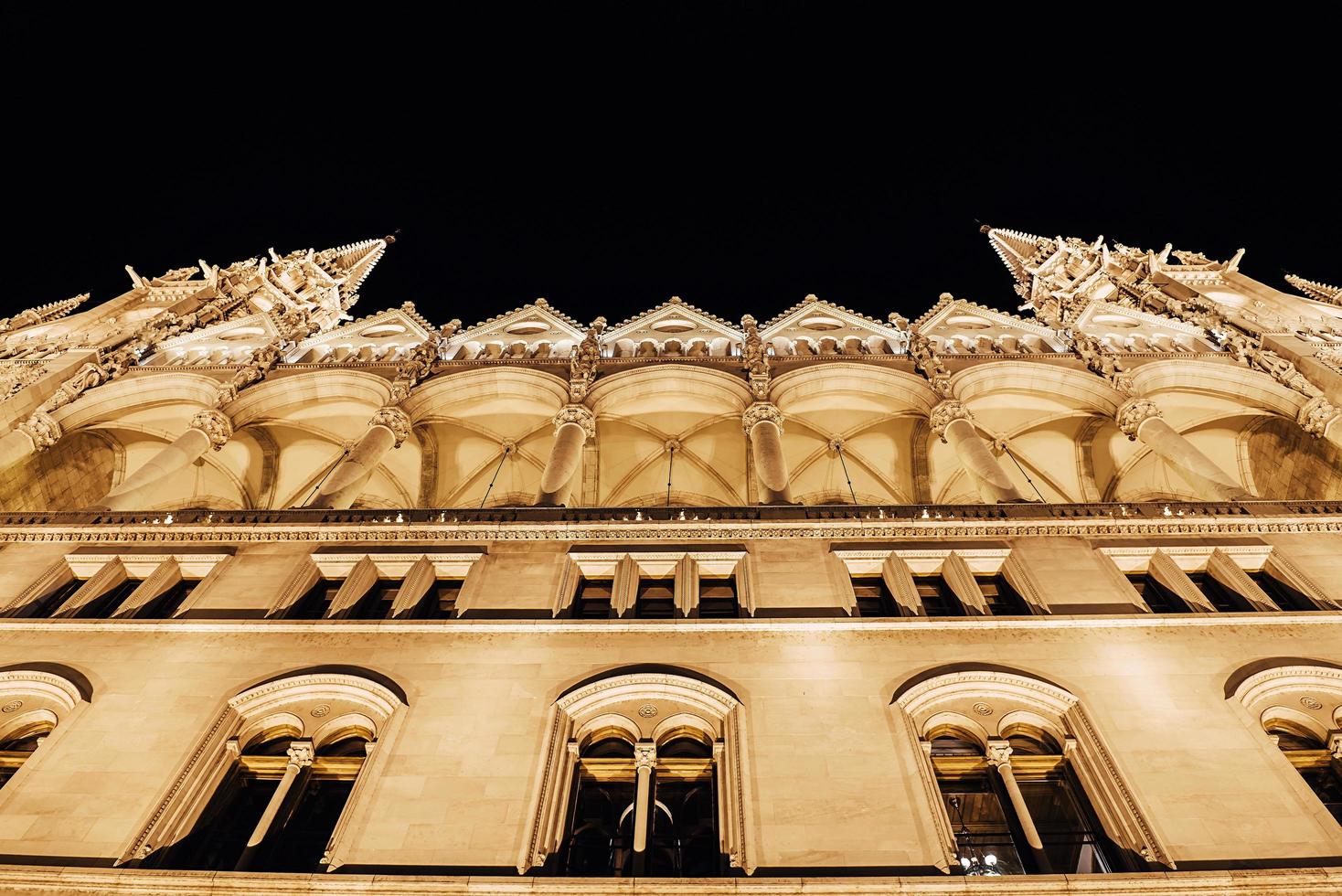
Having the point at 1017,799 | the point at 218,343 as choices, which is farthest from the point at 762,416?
the point at 218,343

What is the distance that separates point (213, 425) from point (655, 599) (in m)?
16.2

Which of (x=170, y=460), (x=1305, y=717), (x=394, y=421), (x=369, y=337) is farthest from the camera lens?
(x=369, y=337)

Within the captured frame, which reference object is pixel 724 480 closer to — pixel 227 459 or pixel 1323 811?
pixel 227 459

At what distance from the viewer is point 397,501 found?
2848 centimetres

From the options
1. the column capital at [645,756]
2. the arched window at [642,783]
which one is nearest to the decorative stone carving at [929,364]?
the arched window at [642,783]

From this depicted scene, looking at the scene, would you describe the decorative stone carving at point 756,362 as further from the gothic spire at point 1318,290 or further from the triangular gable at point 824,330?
the gothic spire at point 1318,290

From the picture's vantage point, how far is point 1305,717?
36.5ft

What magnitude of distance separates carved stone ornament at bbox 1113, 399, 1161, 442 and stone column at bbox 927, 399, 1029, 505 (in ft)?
14.1

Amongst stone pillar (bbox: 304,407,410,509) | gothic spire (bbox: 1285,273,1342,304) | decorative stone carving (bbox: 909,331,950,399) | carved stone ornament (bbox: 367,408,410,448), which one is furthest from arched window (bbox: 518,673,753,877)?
gothic spire (bbox: 1285,273,1342,304)

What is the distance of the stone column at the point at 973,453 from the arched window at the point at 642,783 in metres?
8.55

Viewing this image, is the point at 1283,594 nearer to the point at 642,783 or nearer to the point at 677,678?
the point at 677,678

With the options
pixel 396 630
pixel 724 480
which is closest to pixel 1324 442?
pixel 724 480

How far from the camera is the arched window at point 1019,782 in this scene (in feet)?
30.2

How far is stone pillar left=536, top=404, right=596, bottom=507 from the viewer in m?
18.7
